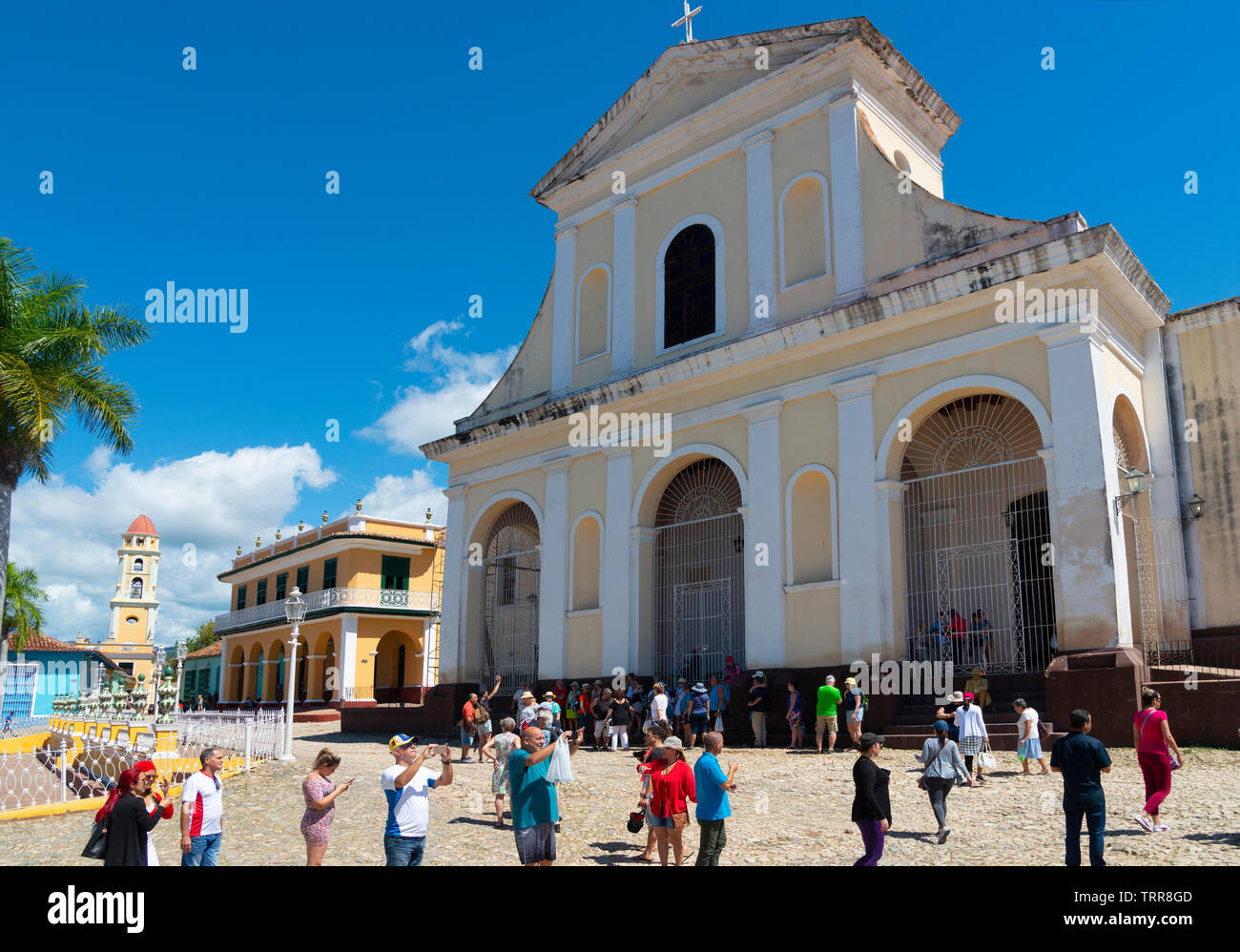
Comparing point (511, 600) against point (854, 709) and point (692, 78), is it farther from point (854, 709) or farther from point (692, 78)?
point (692, 78)

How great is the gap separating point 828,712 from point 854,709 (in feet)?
1.32

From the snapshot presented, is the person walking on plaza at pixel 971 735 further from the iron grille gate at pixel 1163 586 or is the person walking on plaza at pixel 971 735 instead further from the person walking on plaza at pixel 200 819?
the person walking on plaza at pixel 200 819

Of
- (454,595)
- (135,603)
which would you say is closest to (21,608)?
(454,595)

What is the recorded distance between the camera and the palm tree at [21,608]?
36719 mm

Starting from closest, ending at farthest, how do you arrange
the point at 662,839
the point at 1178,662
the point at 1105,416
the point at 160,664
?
the point at 662,839 < the point at 1105,416 < the point at 1178,662 < the point at 160,664

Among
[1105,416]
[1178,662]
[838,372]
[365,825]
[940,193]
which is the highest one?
[940,193]

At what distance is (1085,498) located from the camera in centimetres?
1283

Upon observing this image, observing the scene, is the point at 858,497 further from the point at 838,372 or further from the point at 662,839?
the point at 662,839

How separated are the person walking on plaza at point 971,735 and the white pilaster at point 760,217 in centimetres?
842

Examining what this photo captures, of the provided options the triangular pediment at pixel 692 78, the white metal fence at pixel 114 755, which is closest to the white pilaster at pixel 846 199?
the triangular pediment at pixel 692 78

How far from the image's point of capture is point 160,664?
24328mm
